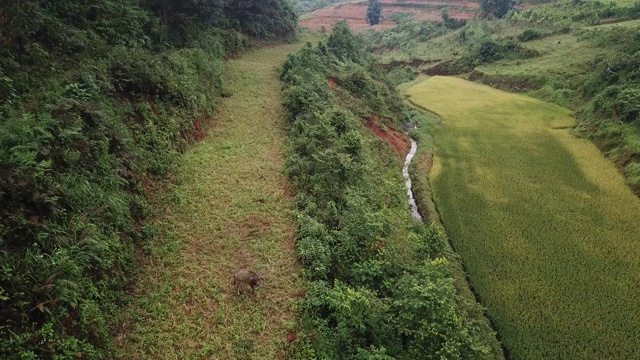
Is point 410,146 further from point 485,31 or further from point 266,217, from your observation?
point 485,31

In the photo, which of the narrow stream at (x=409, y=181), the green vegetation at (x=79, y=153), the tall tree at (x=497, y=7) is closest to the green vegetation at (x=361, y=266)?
the narrow stream at (x=409, y=181)

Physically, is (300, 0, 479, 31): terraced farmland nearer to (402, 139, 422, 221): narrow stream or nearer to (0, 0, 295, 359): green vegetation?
(402, 139, 422, 221): narrow stream

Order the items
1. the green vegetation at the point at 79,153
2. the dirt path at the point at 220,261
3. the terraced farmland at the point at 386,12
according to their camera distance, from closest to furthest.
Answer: the green vegetation at the point at 79,153 < the dirt path at the point at 220,261 < the terraced farmland at the point at 386,12

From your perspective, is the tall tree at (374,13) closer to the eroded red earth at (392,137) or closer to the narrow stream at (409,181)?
the narrow stream at (409,181)

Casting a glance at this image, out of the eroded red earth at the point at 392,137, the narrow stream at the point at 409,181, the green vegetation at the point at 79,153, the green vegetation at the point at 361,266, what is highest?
the green vegetation at the point at 79,153

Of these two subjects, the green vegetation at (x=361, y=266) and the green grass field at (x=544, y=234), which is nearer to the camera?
the green vegetation at (x=361, y=266)

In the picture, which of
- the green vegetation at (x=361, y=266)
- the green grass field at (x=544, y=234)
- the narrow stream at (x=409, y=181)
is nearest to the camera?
the green vegetation at (x=361, y=266)

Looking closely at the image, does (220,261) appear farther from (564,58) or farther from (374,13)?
(374,13)

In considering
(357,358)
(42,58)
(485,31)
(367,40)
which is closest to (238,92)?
(42,58)
